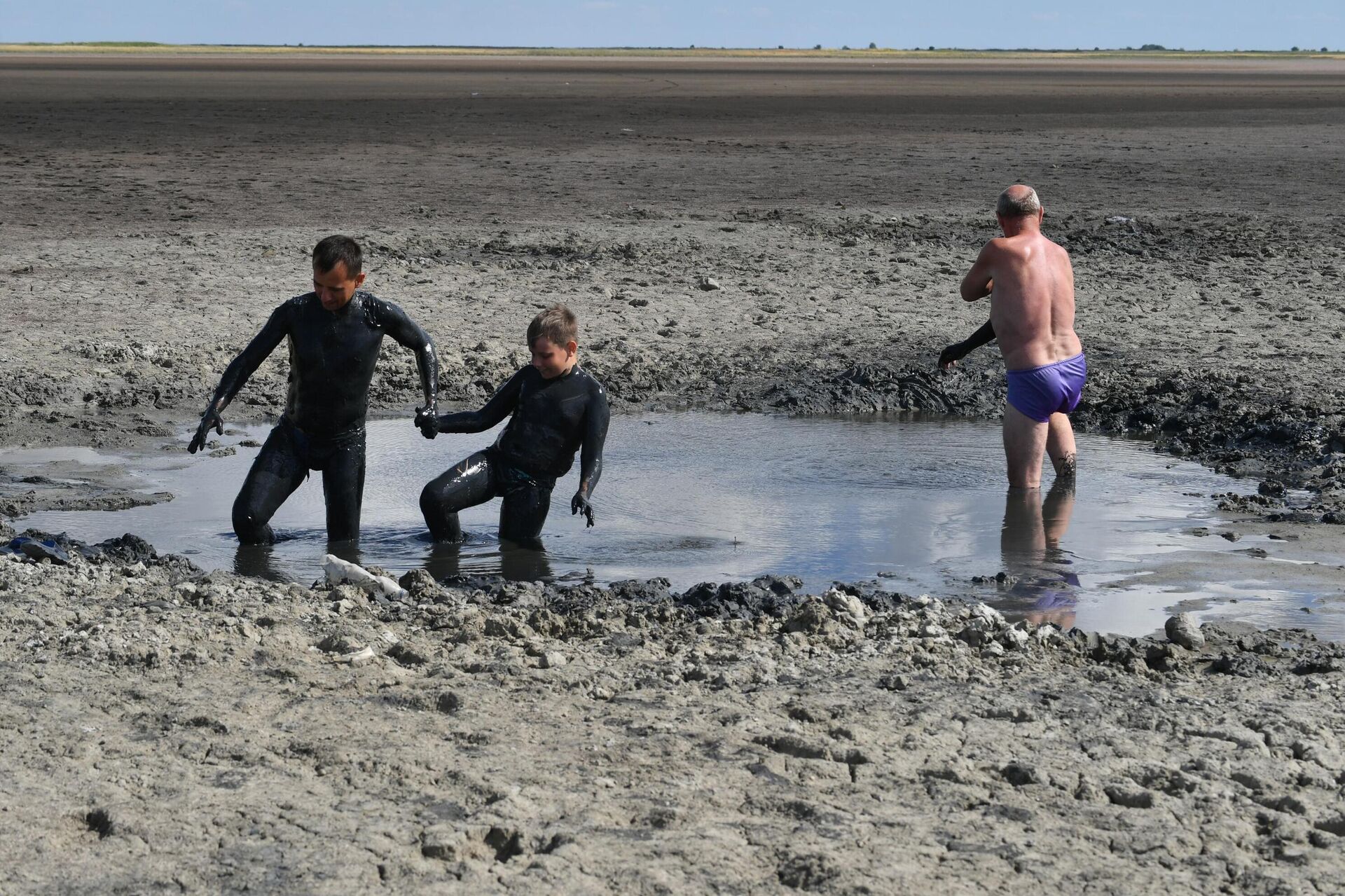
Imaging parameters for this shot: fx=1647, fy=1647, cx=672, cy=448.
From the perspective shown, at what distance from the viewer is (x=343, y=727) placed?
4340 millimetres

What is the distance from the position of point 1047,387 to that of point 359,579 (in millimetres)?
3359

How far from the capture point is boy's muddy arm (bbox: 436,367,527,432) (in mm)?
6668

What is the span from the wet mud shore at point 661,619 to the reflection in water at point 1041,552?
46 centimetres

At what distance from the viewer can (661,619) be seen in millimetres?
5449

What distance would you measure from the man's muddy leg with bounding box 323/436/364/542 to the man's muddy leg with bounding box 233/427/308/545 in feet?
0.45

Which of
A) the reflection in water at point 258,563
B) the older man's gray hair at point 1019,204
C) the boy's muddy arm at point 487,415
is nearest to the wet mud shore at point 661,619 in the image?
the reflection in water at point 258,563

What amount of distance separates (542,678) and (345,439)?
7.48 feet

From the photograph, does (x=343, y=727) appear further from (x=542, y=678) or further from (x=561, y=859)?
(x=561, y=859)

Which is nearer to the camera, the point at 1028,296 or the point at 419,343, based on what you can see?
the point at 419,343

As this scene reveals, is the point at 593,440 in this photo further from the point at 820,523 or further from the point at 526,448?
the point at 820,523

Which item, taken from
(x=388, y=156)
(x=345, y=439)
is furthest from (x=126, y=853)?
(x=388, y=156)

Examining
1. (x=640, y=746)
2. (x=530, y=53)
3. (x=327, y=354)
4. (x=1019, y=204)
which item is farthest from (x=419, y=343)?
(x=530, y=53)

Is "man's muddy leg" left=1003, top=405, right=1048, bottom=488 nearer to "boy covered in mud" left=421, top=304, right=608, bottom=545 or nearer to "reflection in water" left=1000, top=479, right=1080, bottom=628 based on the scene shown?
"reflection in water" left=1000, top=479, right=1080, bottom=628

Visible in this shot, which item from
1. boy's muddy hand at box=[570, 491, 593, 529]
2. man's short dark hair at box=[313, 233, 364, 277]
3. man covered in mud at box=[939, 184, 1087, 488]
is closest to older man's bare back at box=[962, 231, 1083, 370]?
man covered in mud at box=[939, 184, 1087, 488]
